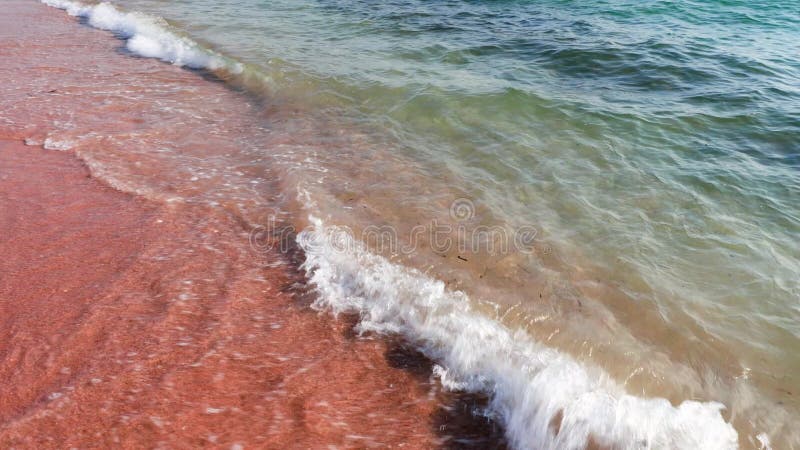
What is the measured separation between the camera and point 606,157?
6852mm

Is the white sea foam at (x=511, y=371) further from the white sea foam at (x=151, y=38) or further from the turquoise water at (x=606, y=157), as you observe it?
the white sea foam at (x=151, y=38)

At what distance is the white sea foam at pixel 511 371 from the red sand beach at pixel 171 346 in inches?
7.9

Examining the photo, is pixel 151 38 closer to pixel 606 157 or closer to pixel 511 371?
pixel 606 157

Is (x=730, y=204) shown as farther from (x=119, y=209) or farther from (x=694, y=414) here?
(x=119, y=209)

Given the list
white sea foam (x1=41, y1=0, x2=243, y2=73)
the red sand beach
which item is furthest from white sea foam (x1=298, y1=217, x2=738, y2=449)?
white sea foam (x1=41, y1=0, x2=243, y2=73)

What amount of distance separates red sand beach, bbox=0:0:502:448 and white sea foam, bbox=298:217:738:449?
20 cm

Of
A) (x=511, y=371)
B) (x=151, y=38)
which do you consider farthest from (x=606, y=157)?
(x=151, y=38)

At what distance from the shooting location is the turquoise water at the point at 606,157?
13.4 ft

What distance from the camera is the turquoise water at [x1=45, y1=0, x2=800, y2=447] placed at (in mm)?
4074

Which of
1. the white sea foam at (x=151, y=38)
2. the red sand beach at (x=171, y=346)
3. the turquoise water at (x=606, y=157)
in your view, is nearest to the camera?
the red sand beach at (x=171, y=346)

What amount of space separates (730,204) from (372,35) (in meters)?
9.51

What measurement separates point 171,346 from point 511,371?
252cm

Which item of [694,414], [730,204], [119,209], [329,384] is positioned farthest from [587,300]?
[119,209]

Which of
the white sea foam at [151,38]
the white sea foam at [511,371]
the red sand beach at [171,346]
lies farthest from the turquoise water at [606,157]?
the red sand beach at [171,346]
